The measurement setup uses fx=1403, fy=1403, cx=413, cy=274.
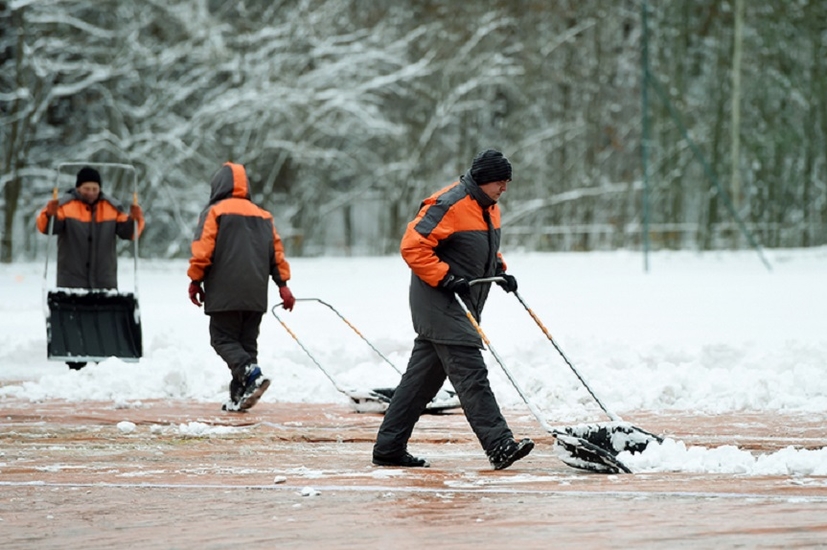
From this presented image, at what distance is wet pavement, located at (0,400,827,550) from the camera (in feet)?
16.8

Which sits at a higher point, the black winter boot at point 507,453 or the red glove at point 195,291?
the red glove at point 195,291

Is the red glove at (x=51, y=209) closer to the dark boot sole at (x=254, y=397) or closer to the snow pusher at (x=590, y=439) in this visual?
the dark boot sole at (x=254, y=397)

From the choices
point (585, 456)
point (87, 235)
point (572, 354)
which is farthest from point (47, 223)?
point (585, 456)

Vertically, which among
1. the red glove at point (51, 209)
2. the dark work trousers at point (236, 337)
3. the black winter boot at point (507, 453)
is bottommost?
the black winter boot at point (507, 453)

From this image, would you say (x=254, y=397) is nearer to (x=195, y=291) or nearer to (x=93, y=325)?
(x=195, y=291)

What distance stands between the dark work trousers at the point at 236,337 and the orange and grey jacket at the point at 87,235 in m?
2.58

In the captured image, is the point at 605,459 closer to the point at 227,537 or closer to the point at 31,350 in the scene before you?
the point at 227,537

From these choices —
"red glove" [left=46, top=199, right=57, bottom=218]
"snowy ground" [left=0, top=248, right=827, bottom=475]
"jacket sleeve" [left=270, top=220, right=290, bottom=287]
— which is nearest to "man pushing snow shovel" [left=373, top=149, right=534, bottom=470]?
"snowy ground" [left=0, top=248, right=827, bottom=475]

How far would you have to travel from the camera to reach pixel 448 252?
22.6ft

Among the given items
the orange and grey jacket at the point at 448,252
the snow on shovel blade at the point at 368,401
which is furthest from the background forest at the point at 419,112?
the orange and grey jacket at the point at 448,252

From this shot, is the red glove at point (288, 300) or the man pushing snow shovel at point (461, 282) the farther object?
the red glove at point (288, 300)

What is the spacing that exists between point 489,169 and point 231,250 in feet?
11.2

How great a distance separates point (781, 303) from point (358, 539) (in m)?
14.2

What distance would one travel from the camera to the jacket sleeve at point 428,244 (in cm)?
672
